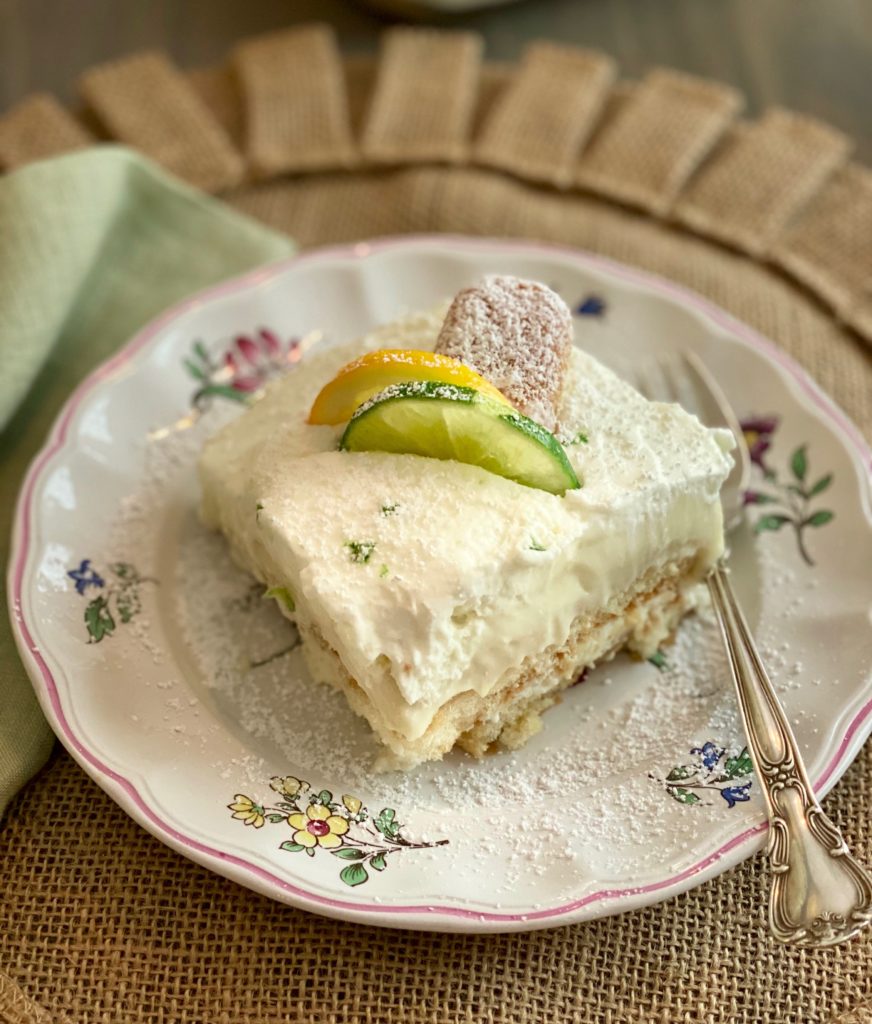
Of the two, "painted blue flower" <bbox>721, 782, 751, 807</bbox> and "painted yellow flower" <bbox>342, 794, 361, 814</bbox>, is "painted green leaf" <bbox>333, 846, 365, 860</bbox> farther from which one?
"painted blue flower" <bbox>721, 782, 751, 807</bbox>

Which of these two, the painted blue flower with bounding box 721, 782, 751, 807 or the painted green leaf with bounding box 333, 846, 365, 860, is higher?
the painted blue flower with bounding box 721, 782, 751, 807

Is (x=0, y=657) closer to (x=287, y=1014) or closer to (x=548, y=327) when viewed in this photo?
(x=287, y=1014)

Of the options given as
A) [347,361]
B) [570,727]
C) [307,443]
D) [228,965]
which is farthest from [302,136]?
[228,965]

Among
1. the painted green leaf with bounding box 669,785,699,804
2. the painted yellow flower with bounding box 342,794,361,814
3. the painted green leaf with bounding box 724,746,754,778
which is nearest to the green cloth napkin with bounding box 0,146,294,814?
the painted yellow flower with bounding box 342,794,361,814

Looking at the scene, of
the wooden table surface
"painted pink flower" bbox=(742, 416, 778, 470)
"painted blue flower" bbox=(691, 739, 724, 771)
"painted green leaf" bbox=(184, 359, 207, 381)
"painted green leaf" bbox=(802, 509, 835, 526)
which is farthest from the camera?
the wooden table surface

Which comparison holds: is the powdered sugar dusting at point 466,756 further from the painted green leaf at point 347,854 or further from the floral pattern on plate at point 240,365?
the floral pattern on plate at point 240,365

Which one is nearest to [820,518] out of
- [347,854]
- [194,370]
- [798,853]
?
[798,853]
